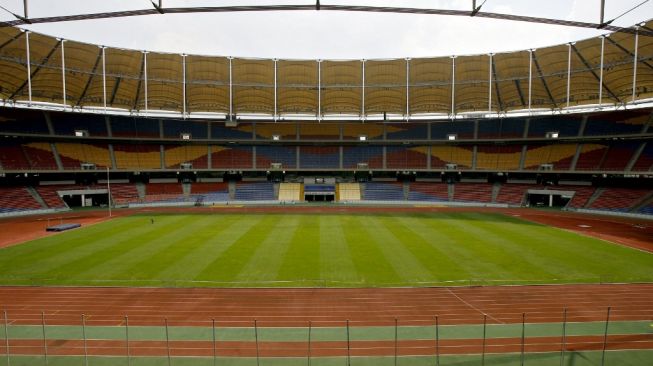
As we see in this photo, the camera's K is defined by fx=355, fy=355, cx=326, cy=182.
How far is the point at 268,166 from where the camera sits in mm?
54375

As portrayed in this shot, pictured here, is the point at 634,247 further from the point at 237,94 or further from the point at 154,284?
the point at 237,94

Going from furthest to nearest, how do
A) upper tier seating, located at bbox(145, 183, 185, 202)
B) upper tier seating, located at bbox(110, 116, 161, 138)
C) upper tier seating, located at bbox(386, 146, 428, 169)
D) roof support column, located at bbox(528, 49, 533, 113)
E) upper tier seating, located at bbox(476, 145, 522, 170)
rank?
upper tier seating, located at bbox(386, 146, 428, 169), upper tier seating, located at bbox(110, 116, 161, 138), upper tier seating, located at bbox(476, 145, 522, 170), upper tier seating, located at bbox(145, 183, 185, 202), roof support column, located at bbox(528, 49, 533, 113)

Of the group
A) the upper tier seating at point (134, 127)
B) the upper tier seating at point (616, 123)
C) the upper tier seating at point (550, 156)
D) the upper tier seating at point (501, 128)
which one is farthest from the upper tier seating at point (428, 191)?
the upper tier seating at point (134, 127)

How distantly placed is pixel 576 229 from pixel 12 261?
40.6 meters

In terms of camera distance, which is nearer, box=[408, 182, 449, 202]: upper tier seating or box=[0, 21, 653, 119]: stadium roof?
box=[0, 21, 653, 119]: stadium roof

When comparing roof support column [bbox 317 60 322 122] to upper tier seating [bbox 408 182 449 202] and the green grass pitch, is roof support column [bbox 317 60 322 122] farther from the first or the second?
the green grass pitch

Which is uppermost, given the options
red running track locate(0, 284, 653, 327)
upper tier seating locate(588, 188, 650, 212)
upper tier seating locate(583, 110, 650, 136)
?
upper tier seating locate(583, 110, 650, 136)

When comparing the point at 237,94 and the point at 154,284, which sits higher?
the point at 237,94

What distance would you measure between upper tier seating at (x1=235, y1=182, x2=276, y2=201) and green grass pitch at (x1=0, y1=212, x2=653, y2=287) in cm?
1875

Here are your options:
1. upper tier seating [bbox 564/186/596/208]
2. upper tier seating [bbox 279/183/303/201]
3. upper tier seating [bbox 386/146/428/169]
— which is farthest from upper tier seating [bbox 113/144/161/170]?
upper tier seating [bbox 564/186/596/208]

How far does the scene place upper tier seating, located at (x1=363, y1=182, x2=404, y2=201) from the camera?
169ft

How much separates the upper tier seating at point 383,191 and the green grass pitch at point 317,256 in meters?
19.4

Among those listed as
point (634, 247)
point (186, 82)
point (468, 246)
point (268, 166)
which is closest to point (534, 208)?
point (634, 247)

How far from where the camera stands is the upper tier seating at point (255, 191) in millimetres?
50659
